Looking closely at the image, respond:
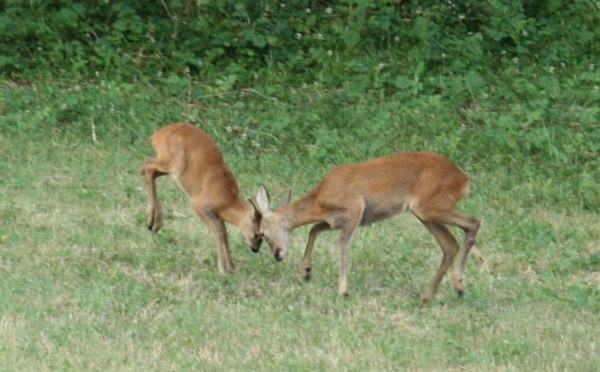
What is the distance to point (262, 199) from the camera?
8.60 m

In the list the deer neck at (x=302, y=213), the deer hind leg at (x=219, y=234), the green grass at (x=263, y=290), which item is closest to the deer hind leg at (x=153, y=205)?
the green grass at (x=263, y=290)

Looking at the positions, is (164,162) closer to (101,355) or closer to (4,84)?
(101,355)

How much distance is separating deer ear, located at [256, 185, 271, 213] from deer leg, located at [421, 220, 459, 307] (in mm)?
1152

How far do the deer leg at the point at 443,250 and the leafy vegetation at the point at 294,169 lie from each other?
0.34ft

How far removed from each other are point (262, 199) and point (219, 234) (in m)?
0.52

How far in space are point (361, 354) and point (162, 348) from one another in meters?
1.19

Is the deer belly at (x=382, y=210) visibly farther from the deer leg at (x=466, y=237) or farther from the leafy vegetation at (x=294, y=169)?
the leafy vegetation at (x=294, y=169)

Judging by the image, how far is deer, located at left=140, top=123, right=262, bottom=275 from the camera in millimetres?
8852

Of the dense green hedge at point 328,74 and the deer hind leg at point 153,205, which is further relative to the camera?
the dense green hedge at point 328,74

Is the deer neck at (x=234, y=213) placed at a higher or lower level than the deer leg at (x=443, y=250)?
lower

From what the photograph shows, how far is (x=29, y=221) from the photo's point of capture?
9.44m

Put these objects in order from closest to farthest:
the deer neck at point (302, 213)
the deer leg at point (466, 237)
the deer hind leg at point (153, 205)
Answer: the deer leg at point (466, 237)
the deer neck at point (302, 213)
the deer hind leg at point (153, 205)

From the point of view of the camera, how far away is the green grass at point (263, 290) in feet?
23.2

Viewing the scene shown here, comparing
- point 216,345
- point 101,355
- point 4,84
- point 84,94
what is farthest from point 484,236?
point 4,84
